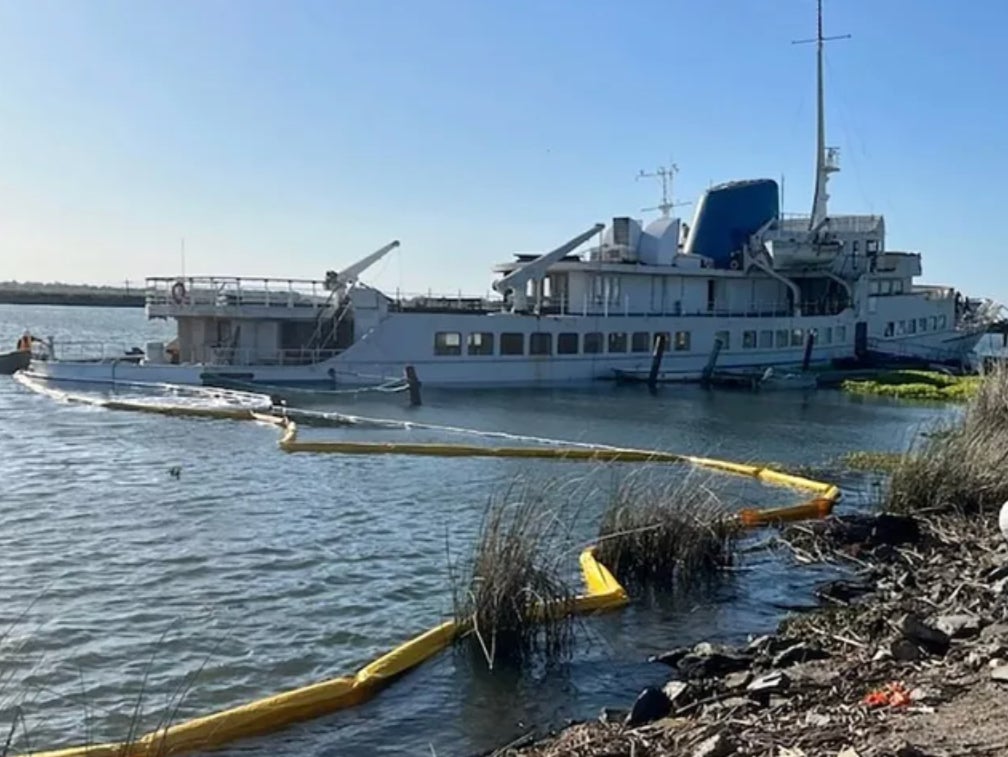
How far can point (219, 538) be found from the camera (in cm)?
1335

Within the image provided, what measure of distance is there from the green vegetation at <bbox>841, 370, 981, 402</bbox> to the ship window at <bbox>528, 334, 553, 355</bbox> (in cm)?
1117

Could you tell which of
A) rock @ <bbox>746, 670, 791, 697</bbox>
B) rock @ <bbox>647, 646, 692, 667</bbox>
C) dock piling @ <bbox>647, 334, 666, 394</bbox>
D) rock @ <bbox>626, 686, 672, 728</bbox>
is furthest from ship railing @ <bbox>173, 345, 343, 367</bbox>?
rock @ <bbox>746, 670, 791, 697</bbox>

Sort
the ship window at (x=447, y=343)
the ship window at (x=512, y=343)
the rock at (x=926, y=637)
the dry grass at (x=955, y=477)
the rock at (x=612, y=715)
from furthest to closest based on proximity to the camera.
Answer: the ship window at (x=512, y=343), the ship window at (x=447, y=343), the dry grass at (x=955, y=477), the rock at (x=926, y=637), the rock at (x=612, y=715)

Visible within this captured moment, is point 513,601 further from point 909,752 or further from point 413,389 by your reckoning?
point 413,389

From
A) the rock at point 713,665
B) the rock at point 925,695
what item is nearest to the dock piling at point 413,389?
the rock at point 713,665

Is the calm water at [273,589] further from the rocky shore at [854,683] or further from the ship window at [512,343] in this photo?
the ship window at [512,343]

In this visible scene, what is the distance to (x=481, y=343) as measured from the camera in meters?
38.8

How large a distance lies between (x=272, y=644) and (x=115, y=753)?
9.89ft

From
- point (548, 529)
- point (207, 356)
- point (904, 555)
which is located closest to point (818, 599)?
point (904, 555)

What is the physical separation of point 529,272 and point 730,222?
10695 millimetres

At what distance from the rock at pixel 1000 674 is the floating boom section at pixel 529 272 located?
3422 centimetres

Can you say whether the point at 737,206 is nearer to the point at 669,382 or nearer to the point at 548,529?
the point at 669,382

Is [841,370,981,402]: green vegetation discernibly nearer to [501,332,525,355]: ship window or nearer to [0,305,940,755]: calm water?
[501,332,525,355]: ship window

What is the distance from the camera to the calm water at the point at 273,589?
25.9 feet
